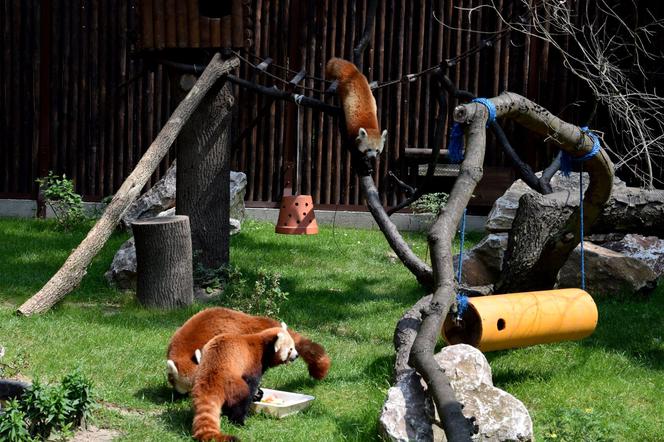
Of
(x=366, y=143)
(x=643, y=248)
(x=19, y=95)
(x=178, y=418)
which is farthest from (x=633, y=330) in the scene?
(x=19, y=95)

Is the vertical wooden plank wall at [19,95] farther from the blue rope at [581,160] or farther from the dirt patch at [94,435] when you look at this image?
the blue rope at [581,160]

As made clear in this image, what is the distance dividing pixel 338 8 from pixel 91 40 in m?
3.70

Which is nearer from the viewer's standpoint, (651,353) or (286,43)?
(651,353)

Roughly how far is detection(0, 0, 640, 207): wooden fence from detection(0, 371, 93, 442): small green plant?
8069 millimetres

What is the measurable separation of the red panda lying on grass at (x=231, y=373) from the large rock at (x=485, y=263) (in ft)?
11.9

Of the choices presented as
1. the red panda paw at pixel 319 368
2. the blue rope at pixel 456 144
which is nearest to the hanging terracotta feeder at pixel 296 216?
the red panda paw at pixel 319 368

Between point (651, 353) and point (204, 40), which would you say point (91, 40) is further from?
point (651, 353)

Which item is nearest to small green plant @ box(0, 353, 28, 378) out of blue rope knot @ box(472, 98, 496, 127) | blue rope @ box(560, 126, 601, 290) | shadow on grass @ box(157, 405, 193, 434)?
shadow on grass @ box(157, 405, 193, 434)

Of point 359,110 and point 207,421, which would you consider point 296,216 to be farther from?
point 207,421

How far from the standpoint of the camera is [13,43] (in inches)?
537

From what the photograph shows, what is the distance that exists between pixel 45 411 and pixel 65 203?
26.3 feet

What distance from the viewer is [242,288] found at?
8820mm

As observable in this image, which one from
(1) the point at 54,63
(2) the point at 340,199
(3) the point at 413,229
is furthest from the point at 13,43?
(3) the point at 413,229

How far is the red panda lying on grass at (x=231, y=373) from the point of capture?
5.09m
